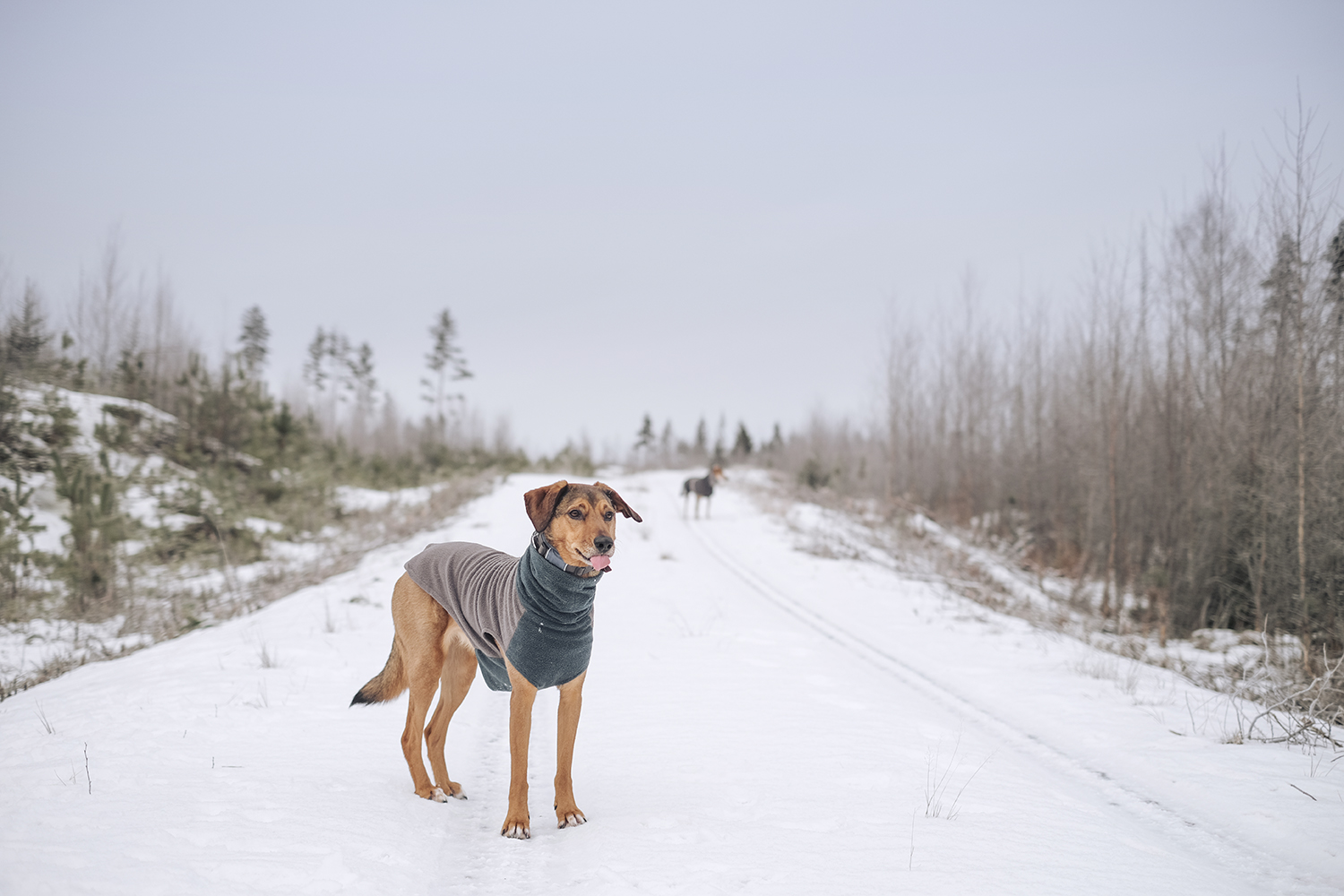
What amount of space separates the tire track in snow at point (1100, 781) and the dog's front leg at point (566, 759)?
3.21 m

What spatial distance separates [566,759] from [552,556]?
1.08 meters

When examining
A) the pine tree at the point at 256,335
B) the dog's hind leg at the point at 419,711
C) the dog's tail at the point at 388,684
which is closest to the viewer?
the dog's hind leg at the point at 419,711

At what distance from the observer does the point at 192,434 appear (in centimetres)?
1631

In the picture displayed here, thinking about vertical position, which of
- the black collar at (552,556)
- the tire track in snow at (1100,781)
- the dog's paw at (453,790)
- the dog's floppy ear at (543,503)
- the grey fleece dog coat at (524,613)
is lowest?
the tire track in snow at (1100,781)

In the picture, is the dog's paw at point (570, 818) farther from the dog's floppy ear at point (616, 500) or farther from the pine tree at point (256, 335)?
the pine tree at point (256, 335)

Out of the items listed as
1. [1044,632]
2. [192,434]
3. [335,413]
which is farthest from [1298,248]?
[335,413]

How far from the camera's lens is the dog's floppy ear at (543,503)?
315 centimetres

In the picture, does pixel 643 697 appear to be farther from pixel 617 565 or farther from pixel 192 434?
pixel 192 434

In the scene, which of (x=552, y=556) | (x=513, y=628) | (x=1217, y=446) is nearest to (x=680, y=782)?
(x=513, y=628)

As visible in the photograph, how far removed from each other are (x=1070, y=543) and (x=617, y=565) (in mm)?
14025

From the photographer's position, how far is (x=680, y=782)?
154 inches

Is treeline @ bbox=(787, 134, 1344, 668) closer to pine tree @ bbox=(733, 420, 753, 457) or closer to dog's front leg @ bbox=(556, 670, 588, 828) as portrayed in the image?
dog's front leg @ bbox=(556, 670, 588, 828)

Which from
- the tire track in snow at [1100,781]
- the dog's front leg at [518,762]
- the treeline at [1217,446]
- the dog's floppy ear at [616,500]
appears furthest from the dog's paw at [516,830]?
the treeline at [1217,446]

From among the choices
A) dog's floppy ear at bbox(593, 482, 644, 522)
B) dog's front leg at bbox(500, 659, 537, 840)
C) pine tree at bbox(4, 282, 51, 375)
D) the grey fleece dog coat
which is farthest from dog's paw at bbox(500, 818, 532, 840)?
pine tree at bbox(4, 282, 51, 375)
